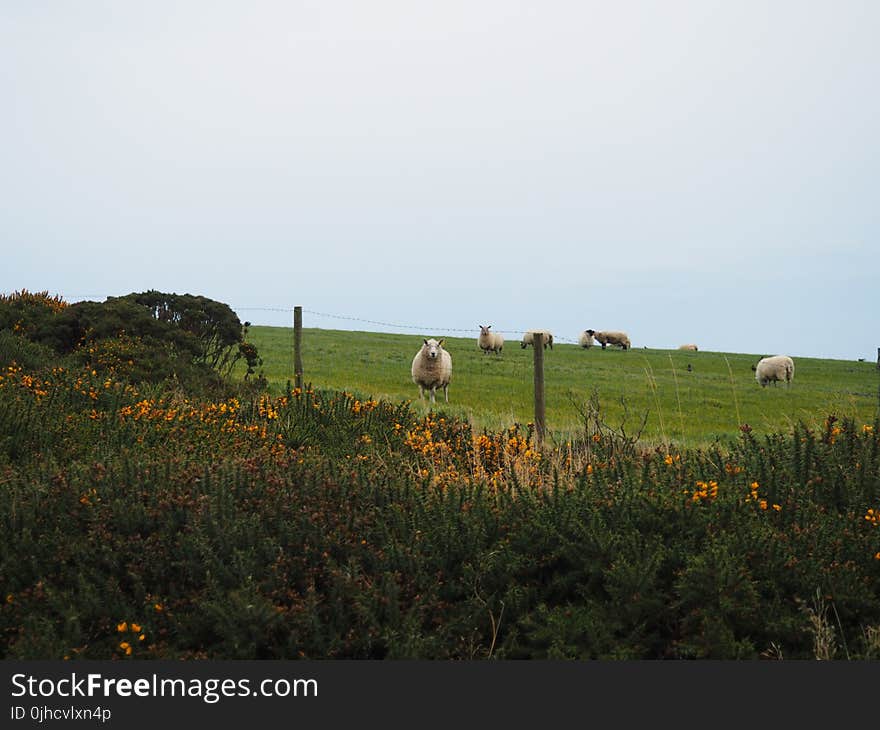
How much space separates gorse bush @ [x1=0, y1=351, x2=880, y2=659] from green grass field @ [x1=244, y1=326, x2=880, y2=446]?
16.7 feet

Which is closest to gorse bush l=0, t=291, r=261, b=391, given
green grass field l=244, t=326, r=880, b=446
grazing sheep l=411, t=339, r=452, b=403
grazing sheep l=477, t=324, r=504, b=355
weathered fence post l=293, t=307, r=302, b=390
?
weathered fence post l=293, t=307, r=302, b=390

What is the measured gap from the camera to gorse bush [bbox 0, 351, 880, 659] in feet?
17.3

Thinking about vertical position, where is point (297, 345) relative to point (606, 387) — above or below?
above

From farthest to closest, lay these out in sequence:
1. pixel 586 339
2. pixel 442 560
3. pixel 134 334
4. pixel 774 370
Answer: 1. pixel 586 339
2. pixel 774 370
3. pixel 134 334
4. pixel 442 560

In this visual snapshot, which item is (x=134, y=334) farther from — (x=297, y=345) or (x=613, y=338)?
(x=613, y=338)

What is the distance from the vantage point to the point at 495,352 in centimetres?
4341

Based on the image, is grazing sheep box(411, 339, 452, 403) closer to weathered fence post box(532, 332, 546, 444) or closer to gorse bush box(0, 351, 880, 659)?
weathered fence post box(532, 332, 546, 444)

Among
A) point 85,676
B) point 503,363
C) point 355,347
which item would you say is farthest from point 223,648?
point 355,347

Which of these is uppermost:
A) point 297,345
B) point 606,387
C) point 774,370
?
point 297,345

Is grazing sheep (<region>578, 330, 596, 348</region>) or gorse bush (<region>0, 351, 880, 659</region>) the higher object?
grazing sheep (<region>578, 330, 596, 348</region>)

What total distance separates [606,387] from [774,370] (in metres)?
10.5

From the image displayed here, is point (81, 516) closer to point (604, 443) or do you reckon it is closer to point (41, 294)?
point (604, 443)

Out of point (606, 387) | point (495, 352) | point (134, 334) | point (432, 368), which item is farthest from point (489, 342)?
point (134, 334)

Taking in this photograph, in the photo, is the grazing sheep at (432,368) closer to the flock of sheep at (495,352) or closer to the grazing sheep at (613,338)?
the flock of sheep at (495,352)
